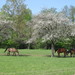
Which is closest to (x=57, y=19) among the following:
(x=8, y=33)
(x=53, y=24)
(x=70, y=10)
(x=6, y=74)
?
(x=53, y=24)

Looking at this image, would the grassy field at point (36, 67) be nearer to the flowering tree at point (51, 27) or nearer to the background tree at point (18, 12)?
the flowering tree at point (51, 27)

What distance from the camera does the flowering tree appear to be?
27484 millimetres

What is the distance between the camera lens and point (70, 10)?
7681cm

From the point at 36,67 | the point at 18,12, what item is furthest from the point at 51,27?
the point at 18,12

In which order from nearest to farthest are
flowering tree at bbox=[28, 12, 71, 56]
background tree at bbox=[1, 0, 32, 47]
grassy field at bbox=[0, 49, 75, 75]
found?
grassy field at bbox=[0, 49, 75, 75]
flowering tree at bbox=[28, 12, 71, 56]
background tree at bbox=[1, 0, 32, 47]

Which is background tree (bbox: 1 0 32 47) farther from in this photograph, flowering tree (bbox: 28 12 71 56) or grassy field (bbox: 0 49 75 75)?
grassy field (bbox: 0 49 75 75)

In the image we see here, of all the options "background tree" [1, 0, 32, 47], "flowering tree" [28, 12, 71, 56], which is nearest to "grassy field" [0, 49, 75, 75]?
"flowering tree" [28, 12, 71, 56]

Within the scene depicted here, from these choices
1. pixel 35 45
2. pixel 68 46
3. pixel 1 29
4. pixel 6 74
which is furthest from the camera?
pixel 35 45

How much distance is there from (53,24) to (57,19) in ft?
2.89

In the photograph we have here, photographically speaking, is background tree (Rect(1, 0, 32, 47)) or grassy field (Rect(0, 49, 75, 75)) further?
background tree (Rect(1, 0, 32, 47))

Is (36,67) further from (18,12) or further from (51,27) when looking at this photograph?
(18,12)

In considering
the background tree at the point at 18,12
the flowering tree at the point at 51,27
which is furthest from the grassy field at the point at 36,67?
the background tree at the point at 18,12

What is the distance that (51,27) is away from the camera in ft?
91.4

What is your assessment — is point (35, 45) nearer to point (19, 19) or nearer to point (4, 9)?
point (19, 19)
